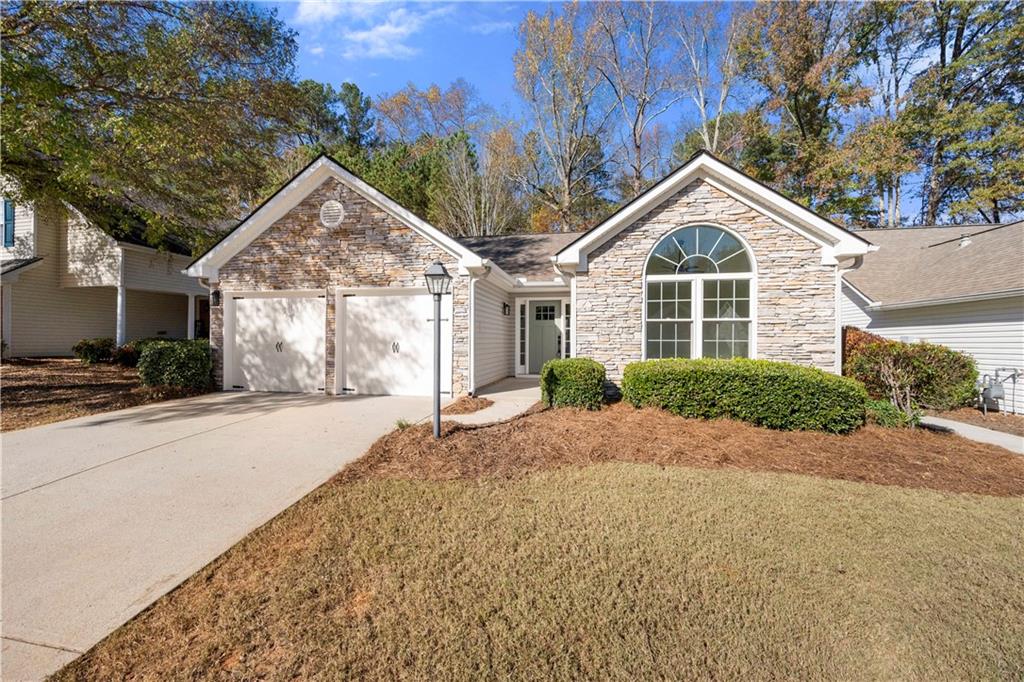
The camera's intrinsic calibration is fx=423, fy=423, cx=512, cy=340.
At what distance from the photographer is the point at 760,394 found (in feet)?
21.5

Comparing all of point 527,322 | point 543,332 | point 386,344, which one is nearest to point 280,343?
point 386,344

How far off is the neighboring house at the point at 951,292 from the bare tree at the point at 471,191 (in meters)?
15.7

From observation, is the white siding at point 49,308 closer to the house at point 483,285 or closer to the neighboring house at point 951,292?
the house at point 483,285

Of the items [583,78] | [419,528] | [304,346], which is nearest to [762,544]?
[419,528]

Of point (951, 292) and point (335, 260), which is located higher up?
point (335, 260)

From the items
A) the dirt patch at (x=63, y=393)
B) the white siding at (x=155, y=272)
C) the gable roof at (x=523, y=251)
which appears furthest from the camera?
the white siding at (x=155, y=272)

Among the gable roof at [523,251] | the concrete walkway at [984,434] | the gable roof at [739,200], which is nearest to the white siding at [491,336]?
the gable roof at [523,251]

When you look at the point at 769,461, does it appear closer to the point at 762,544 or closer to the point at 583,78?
the point at 762,544

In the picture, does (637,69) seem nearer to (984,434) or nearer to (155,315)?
(984,434)

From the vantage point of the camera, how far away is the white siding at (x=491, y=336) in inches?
386

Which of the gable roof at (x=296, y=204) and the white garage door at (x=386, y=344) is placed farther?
the white garage door at (x=386, y=344)

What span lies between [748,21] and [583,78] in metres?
7.63

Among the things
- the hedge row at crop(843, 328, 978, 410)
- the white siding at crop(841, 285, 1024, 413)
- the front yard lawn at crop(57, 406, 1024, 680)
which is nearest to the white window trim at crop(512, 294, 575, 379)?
the hedge row at crop(843, 328, 978, 410)

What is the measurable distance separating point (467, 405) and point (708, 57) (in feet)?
74.4
